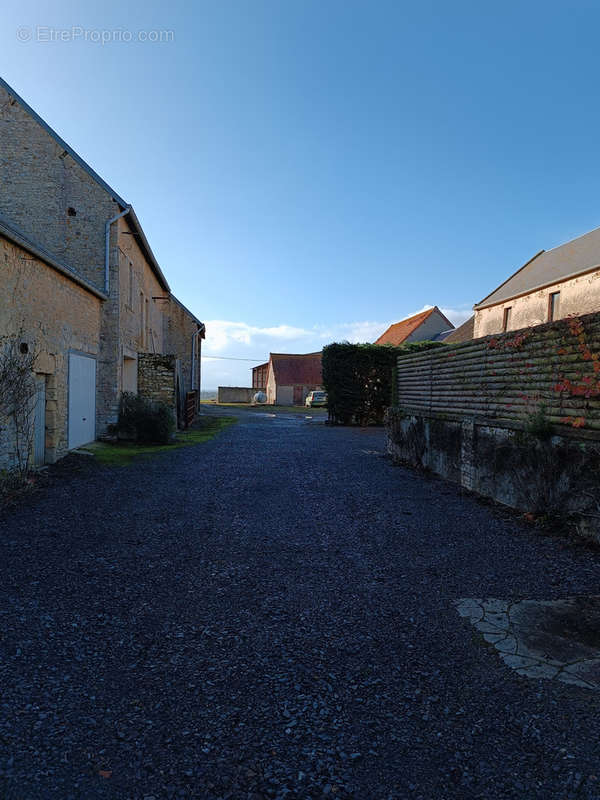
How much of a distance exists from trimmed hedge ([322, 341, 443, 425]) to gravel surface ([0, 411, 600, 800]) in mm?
16361

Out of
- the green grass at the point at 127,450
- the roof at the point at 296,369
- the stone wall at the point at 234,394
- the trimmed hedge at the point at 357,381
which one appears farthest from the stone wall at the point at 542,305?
the stone wall at the point at 234,394

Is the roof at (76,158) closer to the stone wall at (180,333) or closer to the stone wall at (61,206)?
the stone wall at (61,206)

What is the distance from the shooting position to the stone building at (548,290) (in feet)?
60.2

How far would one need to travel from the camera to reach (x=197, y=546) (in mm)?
5176

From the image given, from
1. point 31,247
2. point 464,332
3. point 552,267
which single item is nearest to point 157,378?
point 31,247

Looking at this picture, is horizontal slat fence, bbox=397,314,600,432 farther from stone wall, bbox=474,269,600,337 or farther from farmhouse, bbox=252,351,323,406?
farmhouse, bbox=252,351,323,406

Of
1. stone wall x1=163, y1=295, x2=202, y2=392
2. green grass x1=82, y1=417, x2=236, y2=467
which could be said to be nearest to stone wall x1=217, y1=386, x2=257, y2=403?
stone wall x1=163, y1=295, x2=202, y2=392

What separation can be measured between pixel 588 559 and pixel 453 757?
10.9ft

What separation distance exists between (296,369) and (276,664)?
49.8 metres

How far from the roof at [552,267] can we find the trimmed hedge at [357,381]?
615cm

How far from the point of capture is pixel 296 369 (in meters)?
52.5

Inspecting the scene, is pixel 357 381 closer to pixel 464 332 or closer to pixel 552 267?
pixel 552 267

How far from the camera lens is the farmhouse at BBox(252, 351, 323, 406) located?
50844 millimetres

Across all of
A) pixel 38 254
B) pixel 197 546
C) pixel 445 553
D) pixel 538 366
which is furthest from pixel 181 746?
pixel 38 254
